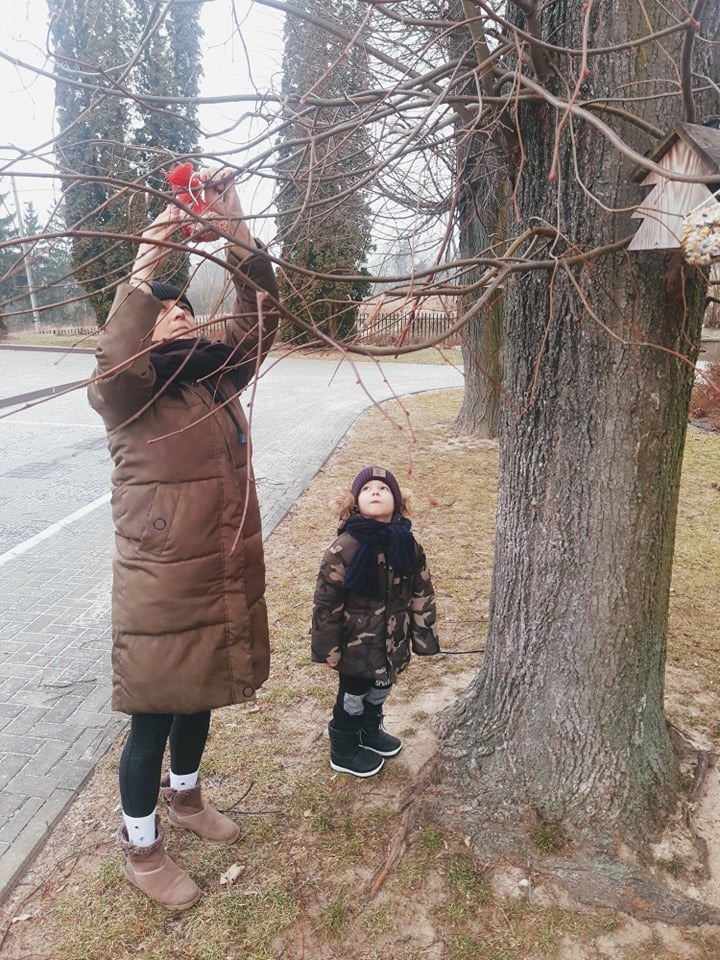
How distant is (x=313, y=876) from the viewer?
2.35 metres

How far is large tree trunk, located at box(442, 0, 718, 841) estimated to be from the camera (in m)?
2.11

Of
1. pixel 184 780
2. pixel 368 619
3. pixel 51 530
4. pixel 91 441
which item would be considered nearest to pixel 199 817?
pixel 184 780

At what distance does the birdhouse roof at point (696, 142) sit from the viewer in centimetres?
155

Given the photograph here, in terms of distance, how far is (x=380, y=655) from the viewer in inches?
105

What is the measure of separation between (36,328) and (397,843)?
3206cm

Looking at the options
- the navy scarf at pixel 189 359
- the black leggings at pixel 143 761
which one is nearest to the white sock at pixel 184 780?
the black leggings at pixel 143 761

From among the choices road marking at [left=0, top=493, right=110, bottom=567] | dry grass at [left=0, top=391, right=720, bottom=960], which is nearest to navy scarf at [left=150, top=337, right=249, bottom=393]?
dry grass at [left=0, top=391, right=720, bottom=960]

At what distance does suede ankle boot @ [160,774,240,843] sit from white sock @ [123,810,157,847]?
24 cm

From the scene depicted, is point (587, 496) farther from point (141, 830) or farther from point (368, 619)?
point (141, 830)

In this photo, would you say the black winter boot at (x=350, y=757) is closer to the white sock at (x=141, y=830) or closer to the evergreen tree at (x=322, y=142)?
the white sock at (x=141, y=830)

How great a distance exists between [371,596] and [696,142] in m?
1.75

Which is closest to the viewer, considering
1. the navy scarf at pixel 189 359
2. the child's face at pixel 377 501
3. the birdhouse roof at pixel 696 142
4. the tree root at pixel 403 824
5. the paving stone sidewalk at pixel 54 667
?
the birdhouse roof at pixel 696 142

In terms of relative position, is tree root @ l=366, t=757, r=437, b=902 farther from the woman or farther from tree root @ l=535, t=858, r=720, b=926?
the woman

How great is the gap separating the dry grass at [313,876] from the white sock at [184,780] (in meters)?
0.20
